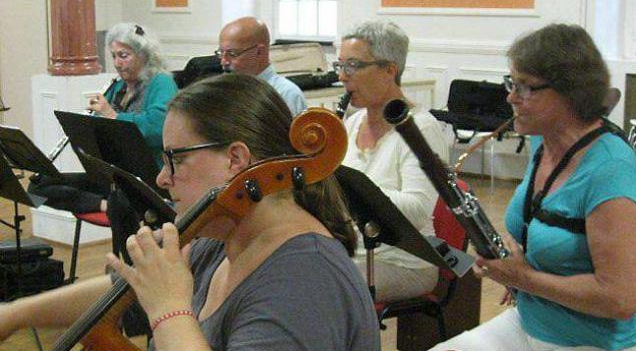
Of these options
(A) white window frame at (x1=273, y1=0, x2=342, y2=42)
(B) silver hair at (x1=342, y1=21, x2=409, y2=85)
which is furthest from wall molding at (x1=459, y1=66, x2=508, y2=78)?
(B) silver hair at (x1=342, y1=21, x2=409, y2=85)

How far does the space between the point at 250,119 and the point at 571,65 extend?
1.01 metres

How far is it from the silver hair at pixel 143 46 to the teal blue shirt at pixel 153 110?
57 millimetres

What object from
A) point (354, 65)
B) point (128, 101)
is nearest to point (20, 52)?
point (128, 101)

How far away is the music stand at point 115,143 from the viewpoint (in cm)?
345

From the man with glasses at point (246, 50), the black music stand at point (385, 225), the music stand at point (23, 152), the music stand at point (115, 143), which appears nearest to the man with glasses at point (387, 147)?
the black music stand at point (385, 225)

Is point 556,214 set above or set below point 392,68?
below

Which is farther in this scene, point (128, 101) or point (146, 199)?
point (128, 101)

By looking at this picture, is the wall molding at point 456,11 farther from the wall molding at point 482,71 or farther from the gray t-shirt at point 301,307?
the gray t-shirt at point 301,307

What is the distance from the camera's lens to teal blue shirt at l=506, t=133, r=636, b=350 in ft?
6.89

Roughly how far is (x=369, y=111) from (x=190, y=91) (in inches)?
66.8

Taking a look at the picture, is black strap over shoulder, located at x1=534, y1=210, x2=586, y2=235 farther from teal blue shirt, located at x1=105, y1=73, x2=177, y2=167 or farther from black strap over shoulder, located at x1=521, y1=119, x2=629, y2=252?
teal blue shirt, located at x1=105, y1=73, x2=177, y2=167

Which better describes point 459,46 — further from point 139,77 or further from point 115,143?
point 115,143

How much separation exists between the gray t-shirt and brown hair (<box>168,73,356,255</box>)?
101mm

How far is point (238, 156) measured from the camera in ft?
4.90
